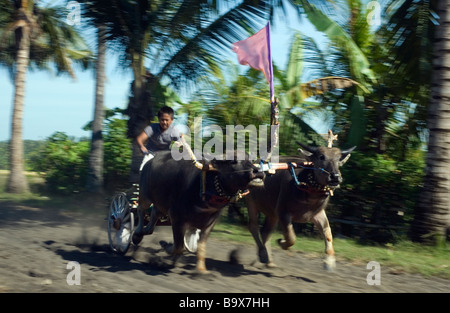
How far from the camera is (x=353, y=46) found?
12508 mm

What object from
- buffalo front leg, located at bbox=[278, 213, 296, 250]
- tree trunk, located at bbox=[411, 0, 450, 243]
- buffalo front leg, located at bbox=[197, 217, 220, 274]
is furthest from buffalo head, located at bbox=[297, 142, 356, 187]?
tree trunk, located at bbox=[411, 0, 450, 243]

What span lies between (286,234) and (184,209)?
1.56m

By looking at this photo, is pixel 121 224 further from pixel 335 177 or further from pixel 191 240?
pixel 335 177

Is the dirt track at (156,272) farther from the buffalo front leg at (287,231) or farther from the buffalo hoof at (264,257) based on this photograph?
the buffalo front leg at (287,231)

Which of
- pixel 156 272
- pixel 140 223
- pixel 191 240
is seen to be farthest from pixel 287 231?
pixel 140 223

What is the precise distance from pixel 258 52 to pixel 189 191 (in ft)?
10.3

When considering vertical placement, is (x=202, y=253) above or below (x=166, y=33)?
below

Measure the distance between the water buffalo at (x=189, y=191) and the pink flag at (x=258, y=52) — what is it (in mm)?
2305

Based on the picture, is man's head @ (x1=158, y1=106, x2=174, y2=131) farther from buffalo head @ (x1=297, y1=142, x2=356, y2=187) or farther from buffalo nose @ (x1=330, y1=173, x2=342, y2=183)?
buffalo nose @ (x1=330, y1=173, x2=342, y2=183)

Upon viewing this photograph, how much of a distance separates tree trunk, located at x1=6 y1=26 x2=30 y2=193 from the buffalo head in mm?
13389

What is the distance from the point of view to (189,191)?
25.6 feet

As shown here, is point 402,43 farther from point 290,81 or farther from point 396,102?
point 290,81

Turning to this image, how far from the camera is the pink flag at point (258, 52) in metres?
9.39

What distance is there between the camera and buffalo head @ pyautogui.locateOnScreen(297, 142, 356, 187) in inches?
291
